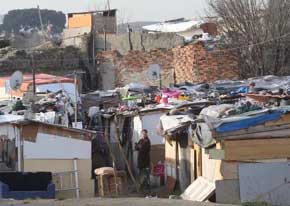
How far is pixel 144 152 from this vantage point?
22906 millimetres

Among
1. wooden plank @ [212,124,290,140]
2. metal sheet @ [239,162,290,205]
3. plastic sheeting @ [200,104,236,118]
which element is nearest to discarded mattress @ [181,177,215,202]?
metal sheet @ [239,162,290,205]

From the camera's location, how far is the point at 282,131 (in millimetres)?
16391

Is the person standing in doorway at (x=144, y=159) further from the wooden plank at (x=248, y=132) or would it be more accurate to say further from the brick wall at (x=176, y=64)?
the brick wall at (x=176, y=64)

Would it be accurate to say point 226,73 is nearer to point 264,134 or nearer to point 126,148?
point 126,148

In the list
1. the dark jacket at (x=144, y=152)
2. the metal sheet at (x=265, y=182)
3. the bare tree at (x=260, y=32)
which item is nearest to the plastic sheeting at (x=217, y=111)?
the metal sheet at (x=265, y=182)

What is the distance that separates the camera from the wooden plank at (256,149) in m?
16.1

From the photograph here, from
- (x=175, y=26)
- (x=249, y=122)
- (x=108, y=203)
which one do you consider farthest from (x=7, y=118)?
(x=175, y=26)

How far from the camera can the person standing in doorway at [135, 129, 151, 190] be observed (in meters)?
22.9

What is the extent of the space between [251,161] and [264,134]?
0.63 m

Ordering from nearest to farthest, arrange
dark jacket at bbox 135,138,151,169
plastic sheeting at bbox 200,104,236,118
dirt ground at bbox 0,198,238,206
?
dirt ground at bbox 0,198,238,206 < plastic sheeting at bbox 200,104,236,118 < dark jacket at bbox 135,138,151,169

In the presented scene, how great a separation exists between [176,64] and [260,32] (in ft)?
16.4

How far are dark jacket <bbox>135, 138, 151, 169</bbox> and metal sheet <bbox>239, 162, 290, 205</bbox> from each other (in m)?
6.94

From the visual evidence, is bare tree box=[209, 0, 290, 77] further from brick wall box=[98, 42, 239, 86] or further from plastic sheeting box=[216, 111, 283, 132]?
plastic sheeting box=[216, 111, 283, 132]

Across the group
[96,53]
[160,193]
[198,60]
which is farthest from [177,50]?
[160,193]
